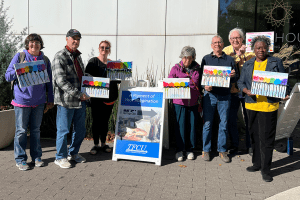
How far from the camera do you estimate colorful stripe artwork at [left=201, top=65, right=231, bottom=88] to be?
15.8 ft

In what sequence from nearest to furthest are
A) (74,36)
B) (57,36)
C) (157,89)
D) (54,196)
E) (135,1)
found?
1. (54,196)
2. (74,36)
3. (157,89)
4. (135,1)
5. (57,36)

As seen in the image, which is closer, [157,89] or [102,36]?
[157,89]

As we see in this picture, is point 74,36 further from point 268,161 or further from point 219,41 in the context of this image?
point 268,161

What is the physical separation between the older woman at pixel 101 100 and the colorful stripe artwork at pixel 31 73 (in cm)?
79

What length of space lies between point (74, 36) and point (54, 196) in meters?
2.38

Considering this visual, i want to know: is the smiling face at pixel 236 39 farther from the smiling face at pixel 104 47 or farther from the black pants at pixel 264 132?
the smiling face at pixel 104 47

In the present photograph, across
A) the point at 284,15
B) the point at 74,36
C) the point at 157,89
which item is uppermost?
the point at 284,15

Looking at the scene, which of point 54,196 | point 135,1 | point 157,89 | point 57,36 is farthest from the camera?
point 57,36

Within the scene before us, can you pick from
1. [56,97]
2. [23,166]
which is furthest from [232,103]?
[23,166]

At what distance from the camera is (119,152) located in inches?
208

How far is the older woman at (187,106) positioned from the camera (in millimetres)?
5066

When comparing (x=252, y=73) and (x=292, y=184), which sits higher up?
(x=252, y=73)

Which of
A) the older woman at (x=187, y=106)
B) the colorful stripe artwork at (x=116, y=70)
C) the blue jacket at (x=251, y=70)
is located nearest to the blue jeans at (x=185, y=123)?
the older woman at (x=187, y=106)

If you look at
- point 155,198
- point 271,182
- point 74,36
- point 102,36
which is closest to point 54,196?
point 155,198
